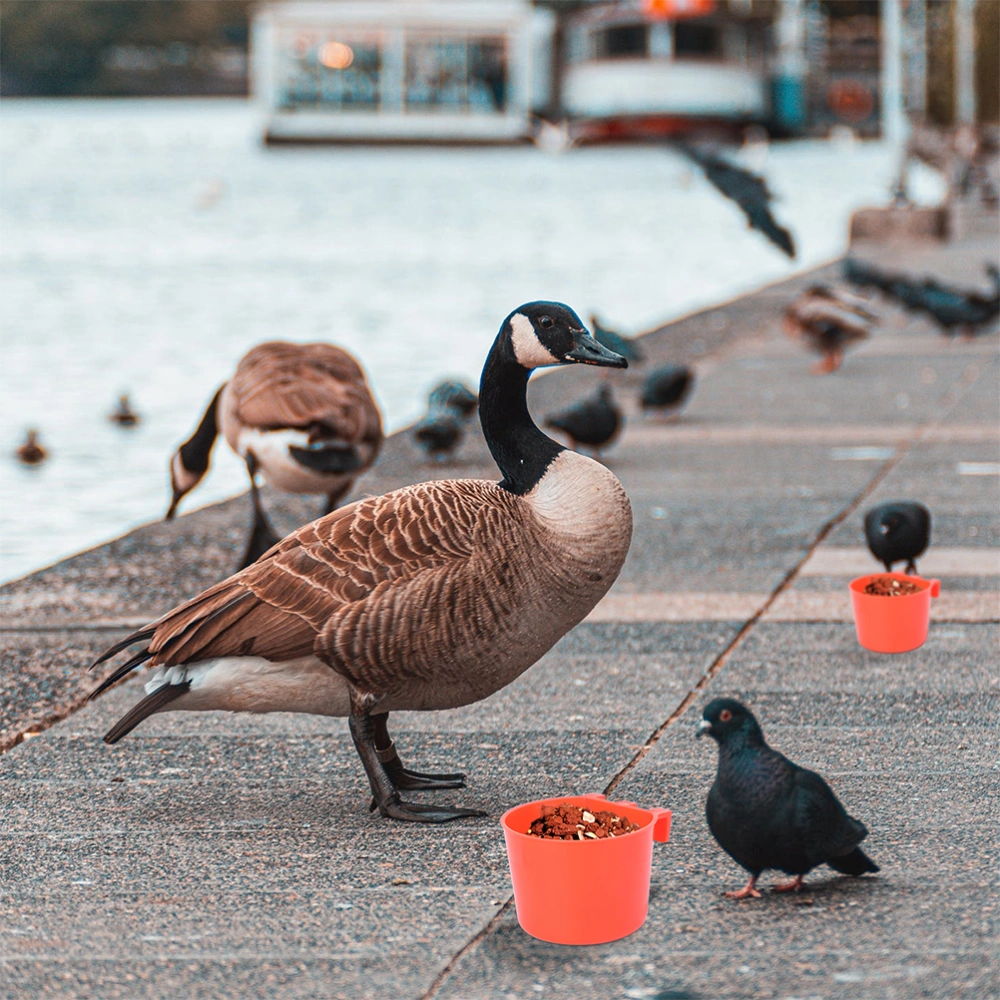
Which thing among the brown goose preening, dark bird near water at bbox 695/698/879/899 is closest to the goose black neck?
dark bird near water at bbox 695/698/879/899

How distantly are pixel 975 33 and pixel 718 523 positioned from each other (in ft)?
194

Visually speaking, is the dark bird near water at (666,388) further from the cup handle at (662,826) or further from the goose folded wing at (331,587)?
the cup handle at (662,826)

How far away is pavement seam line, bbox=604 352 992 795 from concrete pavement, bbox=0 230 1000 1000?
2 cm

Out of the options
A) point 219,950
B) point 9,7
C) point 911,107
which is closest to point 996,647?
point 219,950

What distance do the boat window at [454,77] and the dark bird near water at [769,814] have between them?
95.6m

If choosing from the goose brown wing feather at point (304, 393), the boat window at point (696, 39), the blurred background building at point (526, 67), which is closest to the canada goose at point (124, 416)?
the goose brown wing feather at point (304, 393)

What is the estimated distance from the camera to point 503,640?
4.20 m

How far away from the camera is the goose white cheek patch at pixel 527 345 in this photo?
4.40 m

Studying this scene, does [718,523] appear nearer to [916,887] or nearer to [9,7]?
[916,887]

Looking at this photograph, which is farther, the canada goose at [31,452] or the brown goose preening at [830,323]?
the brown goose preening at [830,323]

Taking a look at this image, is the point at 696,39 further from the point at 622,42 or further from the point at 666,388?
the point at 666,388

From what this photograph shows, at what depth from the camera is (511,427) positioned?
451 centimetres

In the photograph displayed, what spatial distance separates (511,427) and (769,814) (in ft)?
4.73

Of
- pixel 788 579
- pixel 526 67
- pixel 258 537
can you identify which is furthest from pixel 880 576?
pixel 526 67
